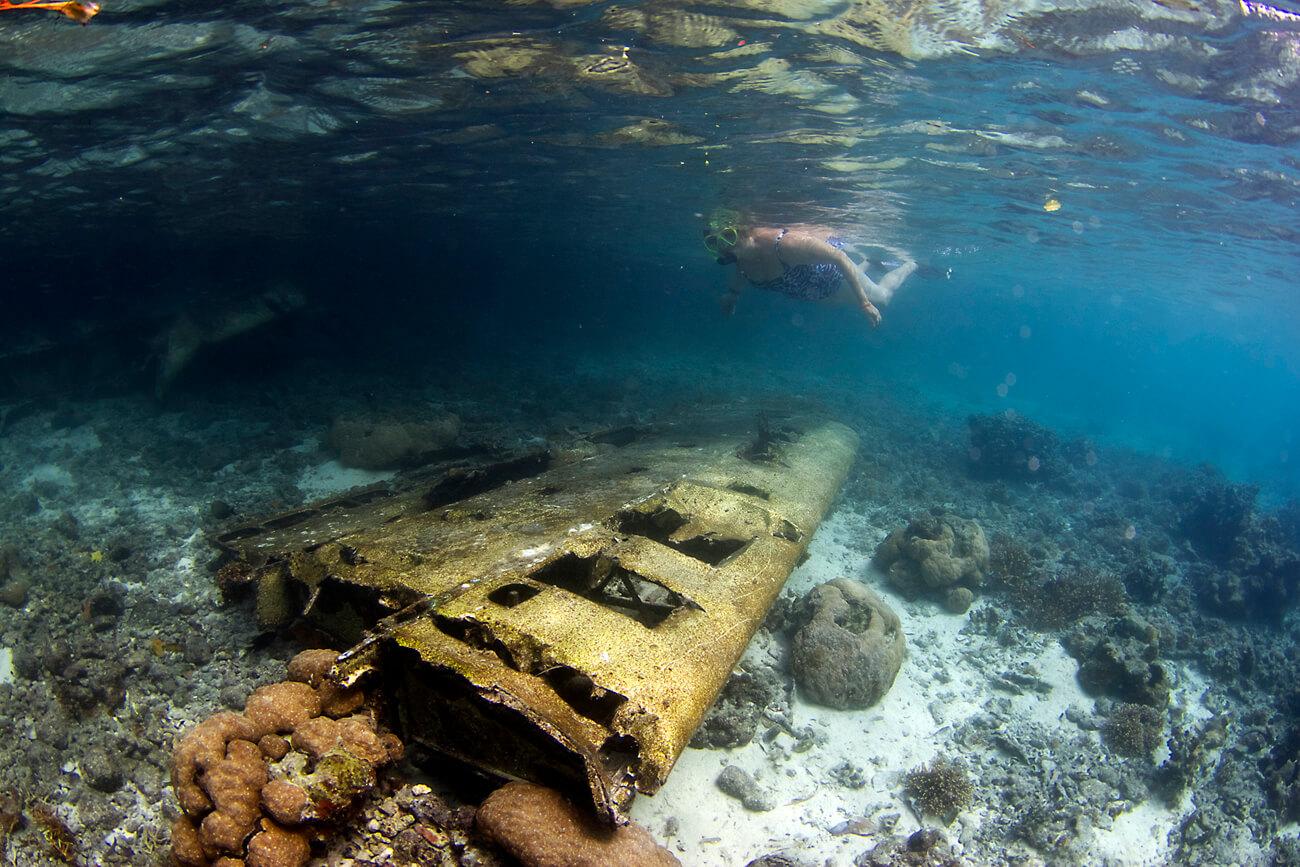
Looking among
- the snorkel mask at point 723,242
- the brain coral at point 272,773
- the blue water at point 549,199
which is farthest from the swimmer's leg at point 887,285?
the brain coral at point 272,773

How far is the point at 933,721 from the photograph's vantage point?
24.2 feet

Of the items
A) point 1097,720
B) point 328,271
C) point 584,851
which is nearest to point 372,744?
point 584,851

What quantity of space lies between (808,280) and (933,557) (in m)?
5.83

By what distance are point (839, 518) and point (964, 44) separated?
8612 mm

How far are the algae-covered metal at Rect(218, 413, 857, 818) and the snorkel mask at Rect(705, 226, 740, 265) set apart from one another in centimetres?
447

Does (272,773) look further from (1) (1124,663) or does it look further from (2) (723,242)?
(2) (723,242)

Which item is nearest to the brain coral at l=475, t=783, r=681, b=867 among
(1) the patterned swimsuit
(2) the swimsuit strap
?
(2) the swimsuit strap

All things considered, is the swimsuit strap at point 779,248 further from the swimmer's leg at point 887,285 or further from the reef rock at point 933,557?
the reef rock at point 933,557

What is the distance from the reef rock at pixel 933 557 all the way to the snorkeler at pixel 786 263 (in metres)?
3.76

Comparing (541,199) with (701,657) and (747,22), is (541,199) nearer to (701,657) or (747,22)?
(747,22)

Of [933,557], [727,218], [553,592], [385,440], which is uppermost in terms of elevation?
[553,592]

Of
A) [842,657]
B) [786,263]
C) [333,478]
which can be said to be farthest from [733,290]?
[333,478]

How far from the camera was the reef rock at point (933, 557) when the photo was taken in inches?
383

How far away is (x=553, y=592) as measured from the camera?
4.36m
